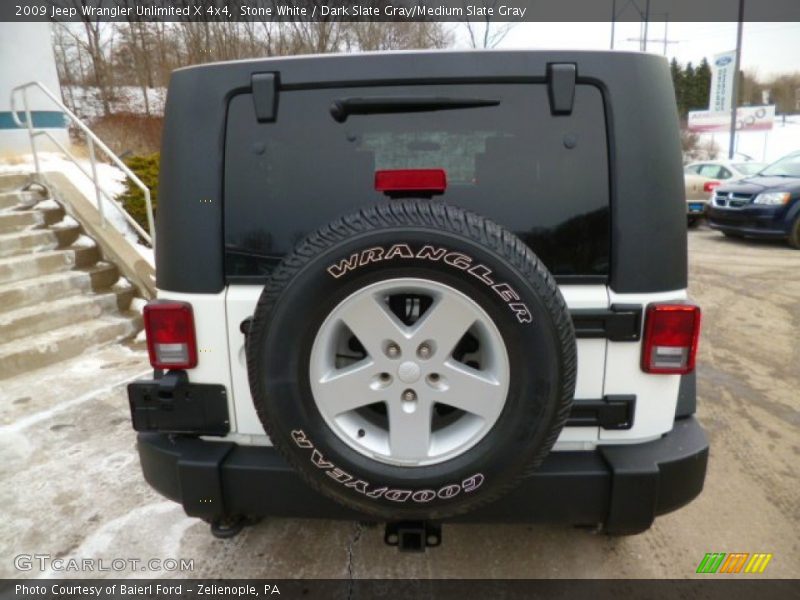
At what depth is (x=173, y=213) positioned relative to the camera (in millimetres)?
2035

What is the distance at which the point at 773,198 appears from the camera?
10.2 m

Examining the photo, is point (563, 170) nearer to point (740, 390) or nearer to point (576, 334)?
point (576, 334)

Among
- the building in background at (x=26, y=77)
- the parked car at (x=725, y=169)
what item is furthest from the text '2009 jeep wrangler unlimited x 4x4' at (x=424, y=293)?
the parked car at (x=725, y=169)

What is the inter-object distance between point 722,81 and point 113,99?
28749 mm

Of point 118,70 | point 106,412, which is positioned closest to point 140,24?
point 118,70

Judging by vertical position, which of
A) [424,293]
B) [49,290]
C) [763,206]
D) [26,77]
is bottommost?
[49,290]

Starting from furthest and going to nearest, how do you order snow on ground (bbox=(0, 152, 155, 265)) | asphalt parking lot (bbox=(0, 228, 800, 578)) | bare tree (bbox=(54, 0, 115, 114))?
bare tree (bbox=(54, 0, 115, 114)) → snow on ground (bbox=(0, 152, 155, 265)) → asphalt parking lot (bbox=(0, 228, 800, 578))

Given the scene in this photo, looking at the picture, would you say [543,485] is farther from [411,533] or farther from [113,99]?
[113,99]

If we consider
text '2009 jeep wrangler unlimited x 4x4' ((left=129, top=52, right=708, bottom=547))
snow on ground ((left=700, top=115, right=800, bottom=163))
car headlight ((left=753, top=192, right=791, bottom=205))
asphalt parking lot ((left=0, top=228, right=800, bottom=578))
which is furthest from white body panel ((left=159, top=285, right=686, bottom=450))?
snow on ground ((left=700, top=115, right=800, bottom=163))

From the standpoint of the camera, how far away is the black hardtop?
1892mm

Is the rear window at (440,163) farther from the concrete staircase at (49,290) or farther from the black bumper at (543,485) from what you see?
the concrete staircase at (49,290)

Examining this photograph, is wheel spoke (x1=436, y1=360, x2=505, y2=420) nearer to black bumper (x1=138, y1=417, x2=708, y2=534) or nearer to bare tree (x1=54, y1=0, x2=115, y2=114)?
black bumper (x1=138, y1=417, x2=708, y2=534)

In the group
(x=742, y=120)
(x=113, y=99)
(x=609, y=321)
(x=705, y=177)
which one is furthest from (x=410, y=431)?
(x=742, y=120)

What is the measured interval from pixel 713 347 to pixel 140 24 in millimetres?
23160
